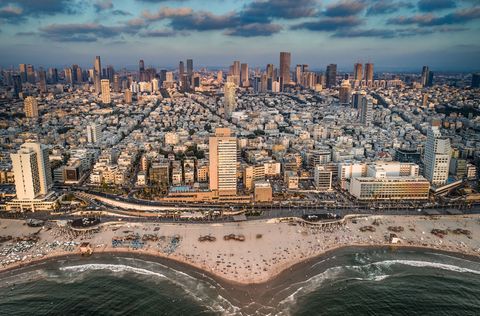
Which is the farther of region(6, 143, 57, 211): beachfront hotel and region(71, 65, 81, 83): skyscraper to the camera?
region(71, 65, 81, 83): skyscraper

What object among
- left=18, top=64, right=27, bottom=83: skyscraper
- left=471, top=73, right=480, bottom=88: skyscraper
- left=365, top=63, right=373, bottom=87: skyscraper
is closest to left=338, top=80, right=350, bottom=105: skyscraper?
left=471, top=73, right=480, bottom=88: skyscraper

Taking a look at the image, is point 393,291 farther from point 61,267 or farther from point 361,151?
point 361,151

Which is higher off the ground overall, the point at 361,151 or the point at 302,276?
the point at 361,151

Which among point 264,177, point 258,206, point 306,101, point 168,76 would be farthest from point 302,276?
point 168,76

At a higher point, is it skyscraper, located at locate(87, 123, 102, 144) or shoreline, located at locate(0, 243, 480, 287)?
skyscraper, located at locate(87, 123, 102, 144)

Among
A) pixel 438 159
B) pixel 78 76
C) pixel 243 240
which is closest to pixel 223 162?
pixel 243 240

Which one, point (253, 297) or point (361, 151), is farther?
point (361, 151)

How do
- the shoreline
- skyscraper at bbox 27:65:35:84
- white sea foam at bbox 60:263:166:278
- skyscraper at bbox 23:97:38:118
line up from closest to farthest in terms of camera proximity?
1. the shoreline
2. white sea foam at bbox 60:263:166:278
3. skyscraper at bbox 23:97:38:118
4. skyscraper at bbox 27:65:35:84

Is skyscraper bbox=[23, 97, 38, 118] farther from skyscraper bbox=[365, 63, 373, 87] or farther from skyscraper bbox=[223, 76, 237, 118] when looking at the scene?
skyscraper bbox=[365, 63, 373, 87]
